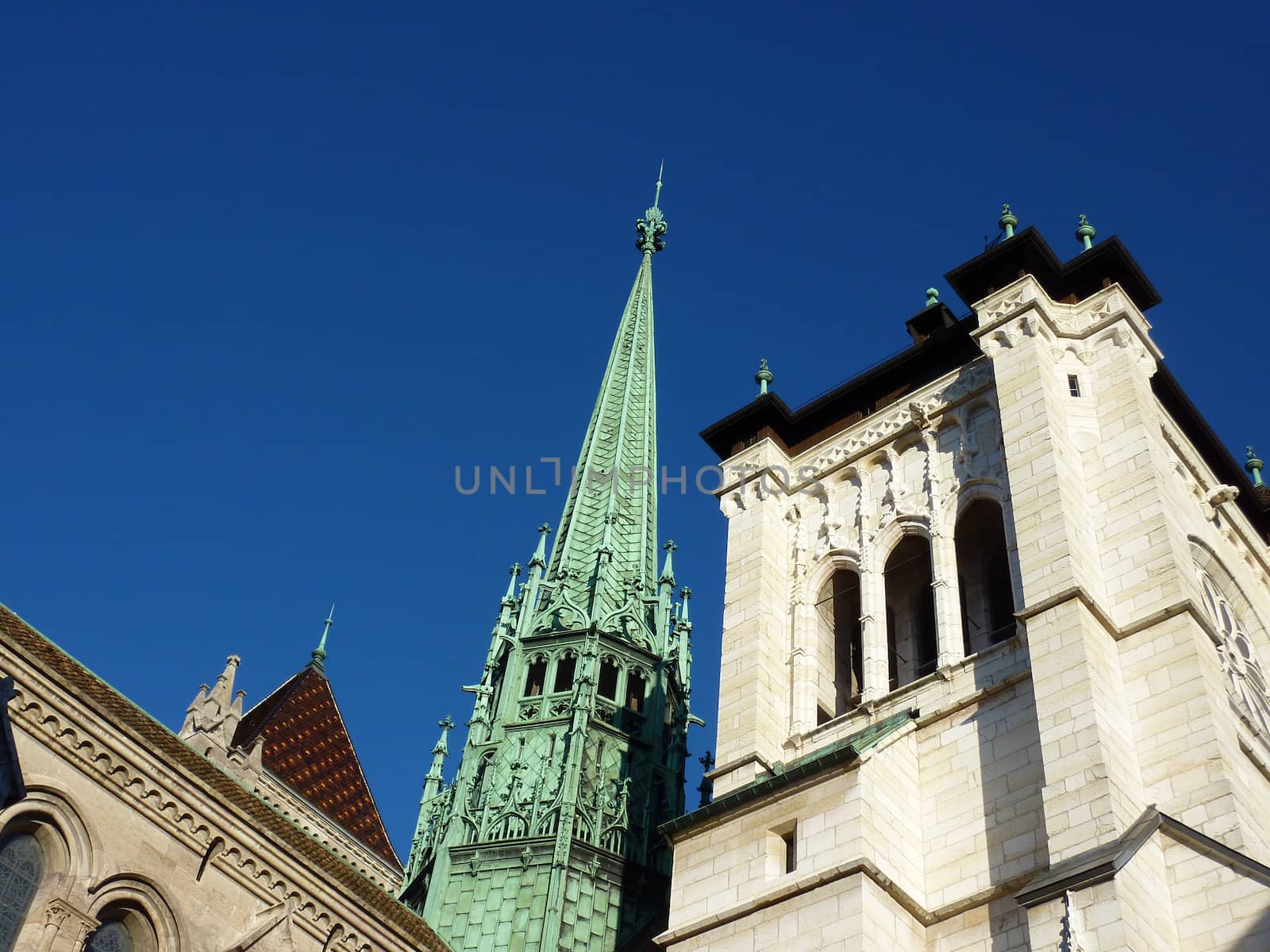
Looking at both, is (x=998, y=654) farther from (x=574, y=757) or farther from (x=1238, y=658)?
(x=574, y=757)

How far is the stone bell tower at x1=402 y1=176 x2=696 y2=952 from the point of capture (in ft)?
75.7

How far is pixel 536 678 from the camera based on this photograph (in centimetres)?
2733

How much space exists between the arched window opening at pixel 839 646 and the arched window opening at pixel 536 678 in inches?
277

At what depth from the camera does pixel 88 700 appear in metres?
16.5

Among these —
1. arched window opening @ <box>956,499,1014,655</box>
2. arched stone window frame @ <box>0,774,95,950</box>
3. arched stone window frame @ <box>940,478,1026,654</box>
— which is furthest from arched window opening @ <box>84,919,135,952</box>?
arched window opening @ <box>956,499,1014,655</box>

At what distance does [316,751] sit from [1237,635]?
19619 millimetres

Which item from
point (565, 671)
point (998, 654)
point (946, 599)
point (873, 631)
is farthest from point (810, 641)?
point (565, 671)

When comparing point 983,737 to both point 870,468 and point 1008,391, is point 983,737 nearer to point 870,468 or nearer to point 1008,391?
point 1008,391

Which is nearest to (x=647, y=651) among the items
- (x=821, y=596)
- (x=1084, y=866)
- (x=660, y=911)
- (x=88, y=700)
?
(x=660, y=911)

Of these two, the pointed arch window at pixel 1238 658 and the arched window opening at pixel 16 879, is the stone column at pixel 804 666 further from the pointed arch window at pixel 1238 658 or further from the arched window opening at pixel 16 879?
the arched window opening at pixel 16 879

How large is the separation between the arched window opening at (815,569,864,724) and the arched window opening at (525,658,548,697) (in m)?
7.03

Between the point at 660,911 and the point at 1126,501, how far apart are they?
10328mm

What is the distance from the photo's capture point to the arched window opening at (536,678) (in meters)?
27.0

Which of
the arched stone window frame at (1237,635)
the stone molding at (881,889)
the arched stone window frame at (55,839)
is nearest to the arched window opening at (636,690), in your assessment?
the arched stone window frame at (1237,635)
